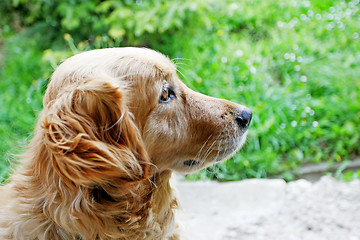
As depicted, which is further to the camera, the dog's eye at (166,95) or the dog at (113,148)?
the dog's eye at (166,95)

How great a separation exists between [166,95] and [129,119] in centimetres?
33

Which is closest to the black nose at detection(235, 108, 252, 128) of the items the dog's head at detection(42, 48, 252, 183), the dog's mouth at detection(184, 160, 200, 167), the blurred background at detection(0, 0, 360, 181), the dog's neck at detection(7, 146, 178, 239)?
the dog's head at detection(42, 48, 252, 183)

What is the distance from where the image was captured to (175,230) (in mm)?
2322

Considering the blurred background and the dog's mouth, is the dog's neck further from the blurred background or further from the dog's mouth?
the blurred background

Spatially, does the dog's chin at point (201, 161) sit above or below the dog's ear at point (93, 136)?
below

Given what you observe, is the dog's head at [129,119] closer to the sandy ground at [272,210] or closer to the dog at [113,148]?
the dog at [113,148]

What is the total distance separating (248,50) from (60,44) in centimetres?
268

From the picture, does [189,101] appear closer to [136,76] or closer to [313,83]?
[136,76]

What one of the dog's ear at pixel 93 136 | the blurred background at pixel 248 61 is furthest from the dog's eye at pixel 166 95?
the blurred background at pixel 248 61

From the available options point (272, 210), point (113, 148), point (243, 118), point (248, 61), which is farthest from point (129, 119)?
point (248, 61)

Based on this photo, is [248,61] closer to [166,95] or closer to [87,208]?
[166,95]

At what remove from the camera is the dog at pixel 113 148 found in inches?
61.1

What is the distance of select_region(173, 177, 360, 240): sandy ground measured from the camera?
9.96 ft

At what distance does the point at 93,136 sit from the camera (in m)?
1.56
